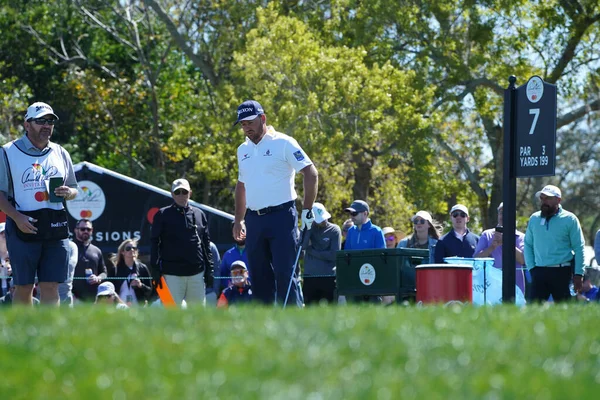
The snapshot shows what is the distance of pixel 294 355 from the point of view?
459 cm

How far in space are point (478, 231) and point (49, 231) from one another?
116ft

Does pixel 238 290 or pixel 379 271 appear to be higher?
pixel 379 271

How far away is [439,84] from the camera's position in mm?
31484

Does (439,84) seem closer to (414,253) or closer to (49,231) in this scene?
(414,253)

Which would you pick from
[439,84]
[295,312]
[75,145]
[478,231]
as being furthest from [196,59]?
[295,312]

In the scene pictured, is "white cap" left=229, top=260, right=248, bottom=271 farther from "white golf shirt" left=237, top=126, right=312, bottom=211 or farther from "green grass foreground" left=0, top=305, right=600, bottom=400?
"green grass foreground" left=0, top=305, right=600, bottom=400

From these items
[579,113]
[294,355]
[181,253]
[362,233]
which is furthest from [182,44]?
[294,355]

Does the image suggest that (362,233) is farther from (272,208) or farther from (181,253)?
(272,208)

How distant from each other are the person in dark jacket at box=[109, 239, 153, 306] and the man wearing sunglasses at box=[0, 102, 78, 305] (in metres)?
6.05

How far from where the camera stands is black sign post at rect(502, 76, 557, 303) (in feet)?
33.8

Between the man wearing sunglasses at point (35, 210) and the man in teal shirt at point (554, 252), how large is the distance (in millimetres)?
5659

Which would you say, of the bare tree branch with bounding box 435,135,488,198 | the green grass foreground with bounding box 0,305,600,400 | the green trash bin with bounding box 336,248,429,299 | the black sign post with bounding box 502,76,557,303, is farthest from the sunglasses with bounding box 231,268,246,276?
the bare tree branch with bounding box 435,135,488,198

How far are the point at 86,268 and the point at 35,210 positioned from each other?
256 inches

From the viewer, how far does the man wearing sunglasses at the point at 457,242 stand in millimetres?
13805
